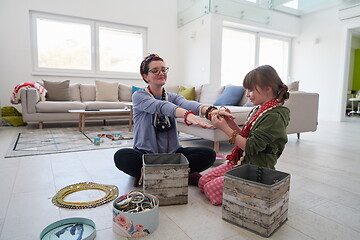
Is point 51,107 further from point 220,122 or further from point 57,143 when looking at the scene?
point 220,122

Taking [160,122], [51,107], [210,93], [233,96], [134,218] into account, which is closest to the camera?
[134,218]

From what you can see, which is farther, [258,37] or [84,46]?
[258,37]

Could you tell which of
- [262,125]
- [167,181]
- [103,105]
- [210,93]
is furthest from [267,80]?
[103,105]

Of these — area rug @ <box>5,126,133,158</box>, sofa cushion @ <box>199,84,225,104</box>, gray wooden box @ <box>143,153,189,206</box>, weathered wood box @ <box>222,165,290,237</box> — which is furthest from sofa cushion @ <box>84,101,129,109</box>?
weathered wood box @ <box>222,165,290,237</box>

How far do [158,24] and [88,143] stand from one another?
410 centimetres

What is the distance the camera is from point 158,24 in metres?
6.11

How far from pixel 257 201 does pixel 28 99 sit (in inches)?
162

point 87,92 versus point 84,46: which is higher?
point 84,46

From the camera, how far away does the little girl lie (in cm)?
125

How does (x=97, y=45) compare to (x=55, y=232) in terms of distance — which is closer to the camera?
(x=55, y=232)

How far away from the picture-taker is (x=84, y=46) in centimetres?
551

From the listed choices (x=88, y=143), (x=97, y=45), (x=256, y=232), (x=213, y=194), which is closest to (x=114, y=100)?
(x=97, y=45)

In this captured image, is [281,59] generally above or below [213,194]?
above

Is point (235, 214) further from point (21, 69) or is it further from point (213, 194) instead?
point (21, 69)
